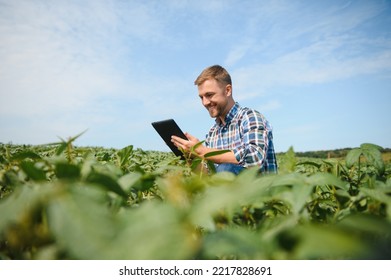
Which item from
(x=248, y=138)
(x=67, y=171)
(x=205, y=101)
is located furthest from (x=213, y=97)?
(x=67, y=171)

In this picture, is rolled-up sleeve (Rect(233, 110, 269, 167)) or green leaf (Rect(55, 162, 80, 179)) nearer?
green leaf (Rect(55, 162, 80, 179))

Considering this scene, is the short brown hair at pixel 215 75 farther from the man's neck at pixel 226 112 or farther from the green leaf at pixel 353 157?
the green leaf at pixel 353 157

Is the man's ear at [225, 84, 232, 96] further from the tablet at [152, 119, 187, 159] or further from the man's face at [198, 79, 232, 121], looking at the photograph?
the tablet at [152, 119, 187, 159]

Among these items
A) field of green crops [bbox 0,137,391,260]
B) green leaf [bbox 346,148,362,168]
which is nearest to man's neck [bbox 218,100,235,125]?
green leaf [bbox 346,148,362,168]

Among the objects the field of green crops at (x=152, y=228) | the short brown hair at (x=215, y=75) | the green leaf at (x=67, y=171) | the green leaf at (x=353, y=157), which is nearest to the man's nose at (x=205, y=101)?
the short brown hair at (x=215, y=75)

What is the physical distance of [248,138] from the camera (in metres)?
2.85

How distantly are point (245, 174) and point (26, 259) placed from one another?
0.56 m

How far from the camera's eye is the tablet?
109 inches

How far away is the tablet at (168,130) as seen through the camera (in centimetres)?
278

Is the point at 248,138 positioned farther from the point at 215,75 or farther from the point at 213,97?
the point at 215,75

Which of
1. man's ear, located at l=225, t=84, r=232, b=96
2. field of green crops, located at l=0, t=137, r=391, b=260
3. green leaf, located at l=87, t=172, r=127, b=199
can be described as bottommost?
field of green crops, located at l=0, t=137, r=391, b=260

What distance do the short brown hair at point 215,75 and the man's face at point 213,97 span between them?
6 centimetres

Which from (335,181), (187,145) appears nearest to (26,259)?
(335,181)

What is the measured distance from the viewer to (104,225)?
1.45 feet
